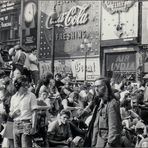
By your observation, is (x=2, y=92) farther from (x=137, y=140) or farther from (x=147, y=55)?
(x=147, y=55)

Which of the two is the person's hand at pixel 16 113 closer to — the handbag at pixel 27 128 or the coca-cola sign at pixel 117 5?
the handbag at pixel 27 128

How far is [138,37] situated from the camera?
3152cm

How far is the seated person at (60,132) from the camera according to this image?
912cm

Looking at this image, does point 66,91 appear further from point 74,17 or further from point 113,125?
point 74,17

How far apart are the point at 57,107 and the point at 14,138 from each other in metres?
2.89

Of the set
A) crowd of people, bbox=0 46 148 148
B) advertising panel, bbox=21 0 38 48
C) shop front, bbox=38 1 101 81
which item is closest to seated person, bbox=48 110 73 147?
crowd of people, bbox=0 46 148 148

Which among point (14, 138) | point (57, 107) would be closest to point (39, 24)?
point (57, 107)

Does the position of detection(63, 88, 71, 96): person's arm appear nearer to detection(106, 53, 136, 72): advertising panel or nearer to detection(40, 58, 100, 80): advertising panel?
detection(106, 53, 136, 72): advertising panel

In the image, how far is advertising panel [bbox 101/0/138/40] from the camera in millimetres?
31953

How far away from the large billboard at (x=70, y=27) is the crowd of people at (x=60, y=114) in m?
21.7

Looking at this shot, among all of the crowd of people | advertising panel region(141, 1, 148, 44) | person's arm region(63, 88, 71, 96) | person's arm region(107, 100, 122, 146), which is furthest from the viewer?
advertising panel region(141, 1, 148, 44)

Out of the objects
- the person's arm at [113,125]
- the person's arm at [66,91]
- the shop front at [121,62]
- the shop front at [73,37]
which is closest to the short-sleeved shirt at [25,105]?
the person's arm at [113,125]

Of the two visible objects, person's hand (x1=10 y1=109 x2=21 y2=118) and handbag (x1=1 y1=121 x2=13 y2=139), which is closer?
person's hand (x1=10 y1=109 x2=21 y2=118)

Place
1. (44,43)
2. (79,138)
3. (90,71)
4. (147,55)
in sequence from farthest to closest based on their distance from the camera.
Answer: (44,43), (90,71), (147,55), (79,138)
